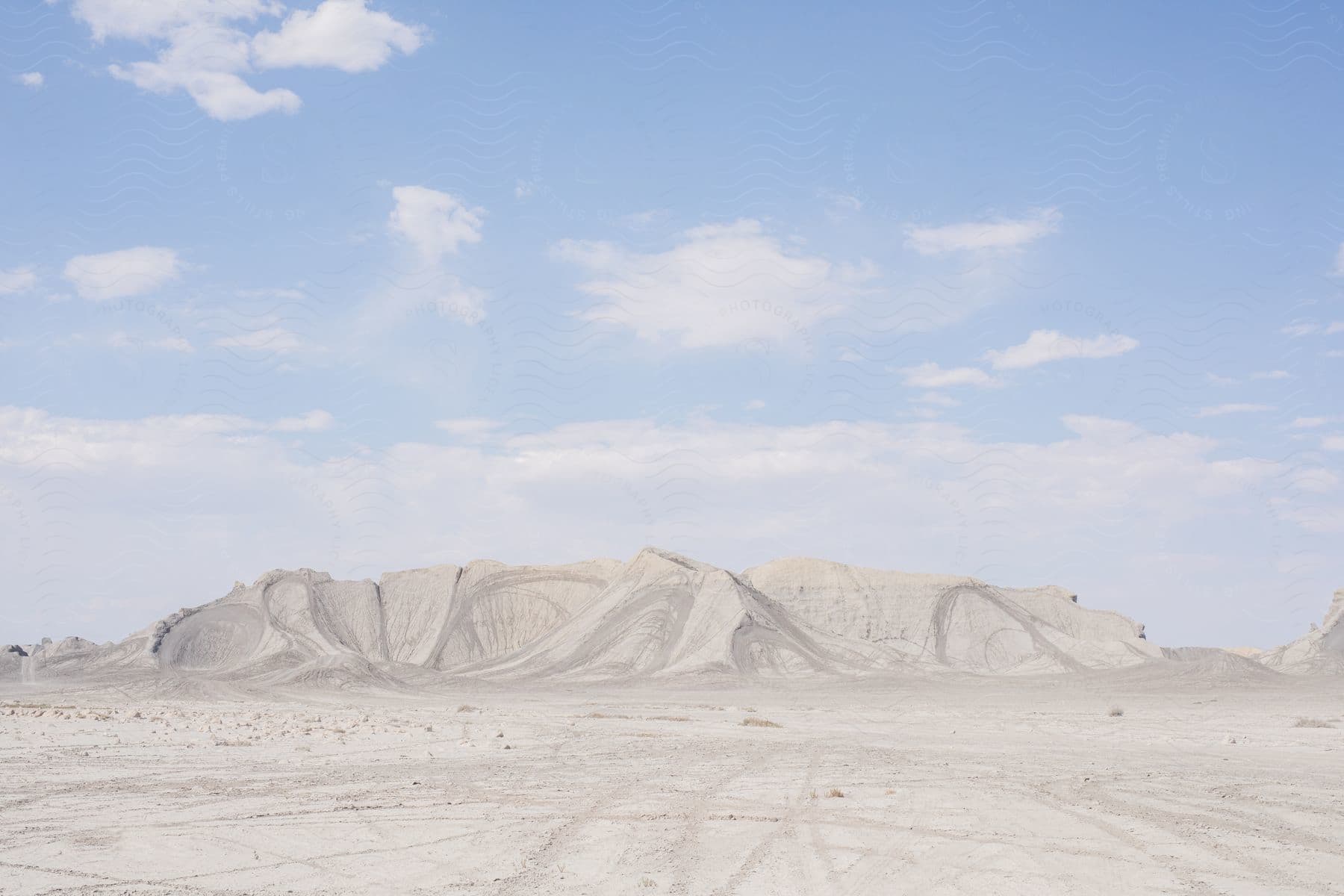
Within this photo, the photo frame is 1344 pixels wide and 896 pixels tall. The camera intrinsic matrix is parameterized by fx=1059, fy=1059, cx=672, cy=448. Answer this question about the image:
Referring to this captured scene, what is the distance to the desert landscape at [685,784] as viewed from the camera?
1205 centimetres

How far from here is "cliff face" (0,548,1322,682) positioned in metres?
75.4

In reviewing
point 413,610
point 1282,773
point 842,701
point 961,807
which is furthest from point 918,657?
point 961,807

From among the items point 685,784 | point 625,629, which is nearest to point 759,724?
point 685,784

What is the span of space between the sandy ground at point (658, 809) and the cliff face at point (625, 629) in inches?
1638

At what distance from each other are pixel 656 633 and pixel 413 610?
91.6 feet

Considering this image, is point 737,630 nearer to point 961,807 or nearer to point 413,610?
point 413,610

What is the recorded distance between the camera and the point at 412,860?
41.1 feet

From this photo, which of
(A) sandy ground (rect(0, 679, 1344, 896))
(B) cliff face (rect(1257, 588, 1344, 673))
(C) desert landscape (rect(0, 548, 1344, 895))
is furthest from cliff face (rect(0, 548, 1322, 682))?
(A) sandy ground (rect(0, 679, 1344, 896))

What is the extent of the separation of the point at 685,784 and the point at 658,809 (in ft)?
9.97

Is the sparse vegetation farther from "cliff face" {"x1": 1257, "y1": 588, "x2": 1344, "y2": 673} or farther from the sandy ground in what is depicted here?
"cliff face" {"x1": 1257, "y1": 588, "x2": 1344, "y2": 673}

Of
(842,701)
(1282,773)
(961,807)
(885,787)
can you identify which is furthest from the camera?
(842,701)

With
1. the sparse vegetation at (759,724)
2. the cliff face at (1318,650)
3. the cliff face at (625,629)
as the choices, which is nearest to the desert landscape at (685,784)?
the sparse vegetation at (759,724)

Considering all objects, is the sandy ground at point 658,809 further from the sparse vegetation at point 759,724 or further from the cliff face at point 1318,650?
the cliff face at point 1318,650

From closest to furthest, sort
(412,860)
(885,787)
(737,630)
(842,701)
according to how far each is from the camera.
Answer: (412,860)
(885,787)
(842,701)
(737,630)
